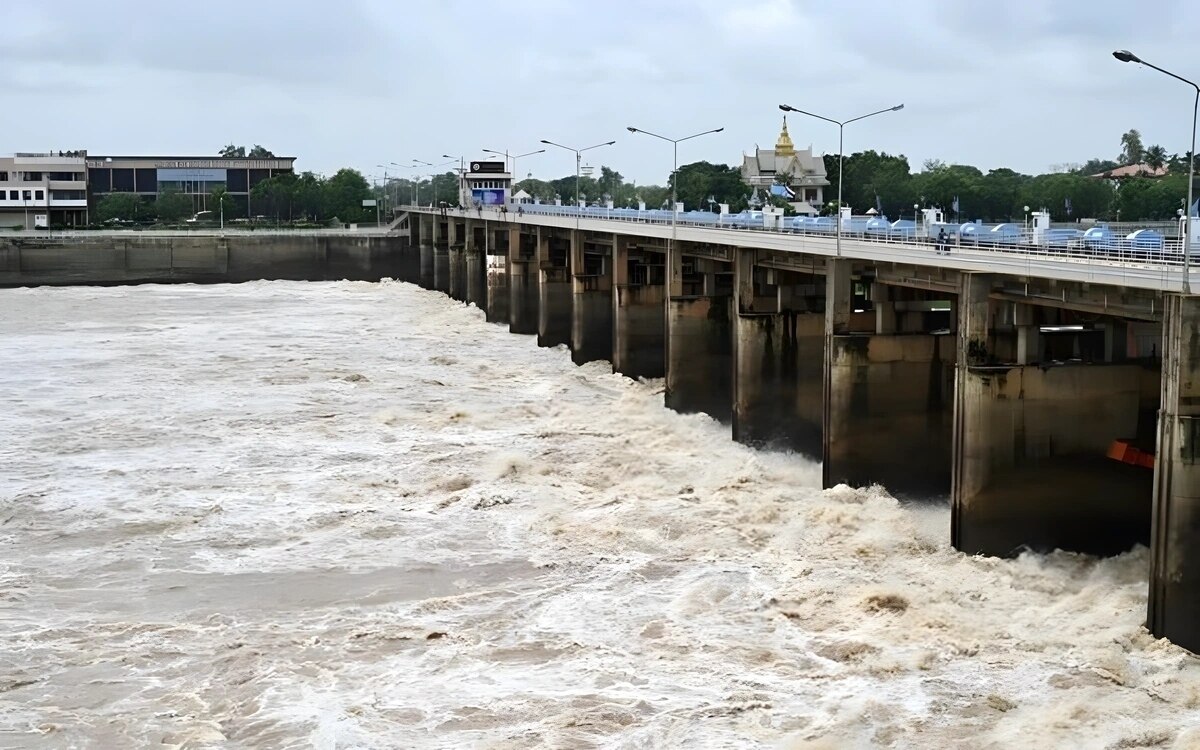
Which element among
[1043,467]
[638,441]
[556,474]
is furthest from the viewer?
[638,441]

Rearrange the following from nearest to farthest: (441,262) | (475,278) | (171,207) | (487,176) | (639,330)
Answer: (639,330)
(475,278)
(441,262)
(487,176)
(171,207)

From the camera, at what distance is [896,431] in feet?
124

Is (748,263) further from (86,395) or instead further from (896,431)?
(86,395)

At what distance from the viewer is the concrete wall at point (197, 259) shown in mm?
125188

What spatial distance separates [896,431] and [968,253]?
5.50m

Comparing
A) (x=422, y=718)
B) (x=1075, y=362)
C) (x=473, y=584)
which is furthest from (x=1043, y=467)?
(x=422, y=718)

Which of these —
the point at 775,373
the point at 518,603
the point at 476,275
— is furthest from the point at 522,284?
the point at 518,603

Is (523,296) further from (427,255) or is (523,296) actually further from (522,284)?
(427,255)

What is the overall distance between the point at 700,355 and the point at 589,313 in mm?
16922

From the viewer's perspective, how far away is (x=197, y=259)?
130m

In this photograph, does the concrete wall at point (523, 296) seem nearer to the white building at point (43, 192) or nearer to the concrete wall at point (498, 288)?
the concrete wall at point (498, 288)

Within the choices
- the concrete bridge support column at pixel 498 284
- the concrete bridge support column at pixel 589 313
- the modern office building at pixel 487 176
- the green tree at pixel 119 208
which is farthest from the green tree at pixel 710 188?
the green tree at pixel 119 208

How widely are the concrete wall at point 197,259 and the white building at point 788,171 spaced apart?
42.7m

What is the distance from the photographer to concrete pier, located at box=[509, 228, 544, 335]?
85125mm
